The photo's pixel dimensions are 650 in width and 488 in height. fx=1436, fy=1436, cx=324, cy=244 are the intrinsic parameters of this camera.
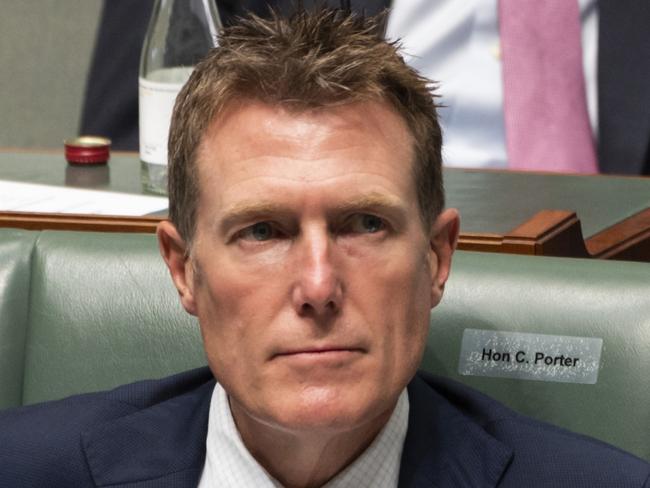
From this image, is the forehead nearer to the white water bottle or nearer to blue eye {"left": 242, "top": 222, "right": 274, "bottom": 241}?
blue eye {"left": 242, "top": 222, "right": 274, "bottom": 241}

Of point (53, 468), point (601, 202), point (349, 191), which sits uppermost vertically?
point (349, 191)

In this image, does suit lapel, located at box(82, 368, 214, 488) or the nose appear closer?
the nose

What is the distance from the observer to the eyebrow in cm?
123

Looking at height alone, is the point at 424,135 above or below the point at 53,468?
above

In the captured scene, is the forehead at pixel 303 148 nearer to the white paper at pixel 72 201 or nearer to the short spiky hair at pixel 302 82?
the short spiky hair at pixel 302 82

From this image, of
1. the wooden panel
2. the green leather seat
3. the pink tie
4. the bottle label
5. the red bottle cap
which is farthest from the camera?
the pink tie

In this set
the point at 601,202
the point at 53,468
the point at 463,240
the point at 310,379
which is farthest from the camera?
the point at 601,202

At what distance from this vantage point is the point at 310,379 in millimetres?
1186

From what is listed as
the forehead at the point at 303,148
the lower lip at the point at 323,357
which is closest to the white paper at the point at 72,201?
the forehead at the point at 303,148

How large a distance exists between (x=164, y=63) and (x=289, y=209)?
78cm

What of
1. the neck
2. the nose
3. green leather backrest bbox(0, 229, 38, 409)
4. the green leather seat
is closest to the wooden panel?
the green leather seat

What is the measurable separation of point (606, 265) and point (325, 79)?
40 centimetres

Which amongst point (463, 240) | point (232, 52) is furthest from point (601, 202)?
point (232, 52)

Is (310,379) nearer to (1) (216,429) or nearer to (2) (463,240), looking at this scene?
(1) (216,429)
